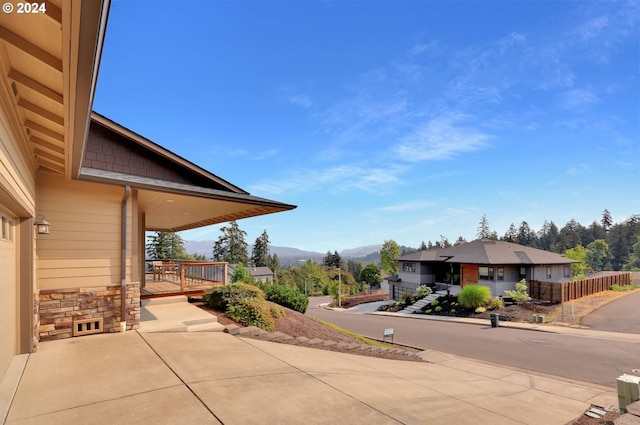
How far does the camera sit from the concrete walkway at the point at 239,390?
145 inches

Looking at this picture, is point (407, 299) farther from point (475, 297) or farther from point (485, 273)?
point (475, 297)

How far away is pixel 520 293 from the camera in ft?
76.9

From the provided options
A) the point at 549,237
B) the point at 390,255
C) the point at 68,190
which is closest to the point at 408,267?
the point at 390,255

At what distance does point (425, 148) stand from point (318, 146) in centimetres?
944

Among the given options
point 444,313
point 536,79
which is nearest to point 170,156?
point 536,79

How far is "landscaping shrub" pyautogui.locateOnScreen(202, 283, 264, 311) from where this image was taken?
960 centimetres

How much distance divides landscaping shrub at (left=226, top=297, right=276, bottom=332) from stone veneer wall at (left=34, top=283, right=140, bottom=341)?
95.7 inches

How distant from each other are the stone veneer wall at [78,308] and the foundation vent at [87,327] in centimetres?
7

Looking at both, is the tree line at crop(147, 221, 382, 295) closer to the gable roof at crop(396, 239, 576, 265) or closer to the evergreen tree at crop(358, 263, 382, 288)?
the evergreen tree at crop(358, 263, 382, 288)

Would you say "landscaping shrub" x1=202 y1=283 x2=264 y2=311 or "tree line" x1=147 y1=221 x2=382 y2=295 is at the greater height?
"landscaping shrub" x1=202 y1=283 x2=264 y2=311

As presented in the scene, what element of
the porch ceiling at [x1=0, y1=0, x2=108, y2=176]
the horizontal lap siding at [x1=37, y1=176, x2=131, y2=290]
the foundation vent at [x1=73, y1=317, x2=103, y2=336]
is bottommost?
the foundation vent at [x1=73, y1=317, x2=103, y2=336]

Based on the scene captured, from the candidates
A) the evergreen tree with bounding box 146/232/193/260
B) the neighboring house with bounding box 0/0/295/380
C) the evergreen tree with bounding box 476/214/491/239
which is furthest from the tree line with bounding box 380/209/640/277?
the neighboring house with bounding box 0/0/295/380

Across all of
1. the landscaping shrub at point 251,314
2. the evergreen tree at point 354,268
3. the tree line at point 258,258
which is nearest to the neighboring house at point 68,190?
the landscaping shrub at point 251,314

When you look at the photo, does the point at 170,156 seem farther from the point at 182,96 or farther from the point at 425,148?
the point at 425,148
